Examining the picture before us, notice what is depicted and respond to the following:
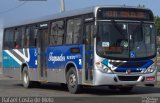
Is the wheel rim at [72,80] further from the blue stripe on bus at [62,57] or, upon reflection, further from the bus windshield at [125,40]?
the bus windshield at [125,40]

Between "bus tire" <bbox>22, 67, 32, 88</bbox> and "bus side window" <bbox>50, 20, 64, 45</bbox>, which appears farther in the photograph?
"bus tire" <bbox>22, 67, 32, 88</bbox>

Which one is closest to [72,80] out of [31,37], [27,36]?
[31,37]

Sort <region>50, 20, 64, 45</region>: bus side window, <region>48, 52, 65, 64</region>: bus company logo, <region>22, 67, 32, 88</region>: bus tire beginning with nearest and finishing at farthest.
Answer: <region>48, 52, 65, 64</region>: bus company logo < <region>50, 20, 64, 45</region>: bus side window < <region>22, 67, 32, 88</region>: bus tire

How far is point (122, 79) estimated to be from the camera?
1861 cm

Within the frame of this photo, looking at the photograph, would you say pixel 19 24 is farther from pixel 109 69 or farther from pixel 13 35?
pixel 109 69

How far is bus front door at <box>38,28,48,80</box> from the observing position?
74.0ft

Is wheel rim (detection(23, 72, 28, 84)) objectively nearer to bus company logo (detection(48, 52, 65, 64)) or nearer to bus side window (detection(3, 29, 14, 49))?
bus side window (detection(3, 29, 14, 49))

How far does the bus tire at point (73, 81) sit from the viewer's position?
19603 mm

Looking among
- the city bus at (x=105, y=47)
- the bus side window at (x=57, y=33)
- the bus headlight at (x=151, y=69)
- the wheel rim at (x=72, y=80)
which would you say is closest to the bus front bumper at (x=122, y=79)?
the city bus at (x=105, y=47)

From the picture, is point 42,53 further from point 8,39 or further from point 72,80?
point 8,39

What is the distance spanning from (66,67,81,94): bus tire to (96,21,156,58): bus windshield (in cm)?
183

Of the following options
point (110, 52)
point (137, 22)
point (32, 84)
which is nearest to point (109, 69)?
point (110, 52)

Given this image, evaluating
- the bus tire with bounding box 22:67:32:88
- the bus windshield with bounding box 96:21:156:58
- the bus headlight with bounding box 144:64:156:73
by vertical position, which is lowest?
the bus tire with bounding box 22:67:32:88

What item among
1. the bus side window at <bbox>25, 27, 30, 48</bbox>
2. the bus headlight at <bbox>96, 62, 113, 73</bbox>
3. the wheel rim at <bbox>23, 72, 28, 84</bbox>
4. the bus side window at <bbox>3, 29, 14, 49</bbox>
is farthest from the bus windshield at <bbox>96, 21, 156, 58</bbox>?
the bus side window at <bbox>3, 29, 14, 49</bbox>
